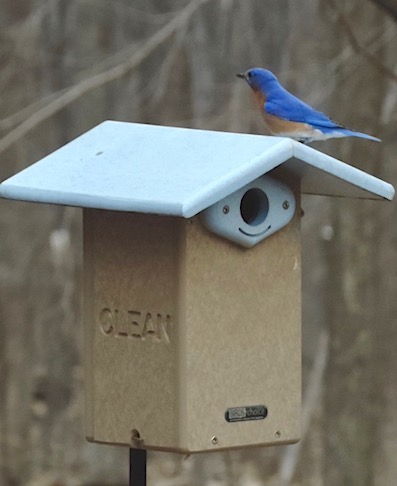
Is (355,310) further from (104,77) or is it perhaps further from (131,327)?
(131,327)

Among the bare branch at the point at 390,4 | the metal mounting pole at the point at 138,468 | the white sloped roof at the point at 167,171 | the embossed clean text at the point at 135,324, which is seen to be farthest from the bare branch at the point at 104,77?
the metal mounting pole at the point at 138,468

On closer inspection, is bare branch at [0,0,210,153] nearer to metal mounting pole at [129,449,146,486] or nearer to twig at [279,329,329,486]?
twig at [279,329,329,486]

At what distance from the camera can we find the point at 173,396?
10.7 feet

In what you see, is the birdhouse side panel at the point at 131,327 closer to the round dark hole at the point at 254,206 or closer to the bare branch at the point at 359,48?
the round dark hole at the point at 254,206

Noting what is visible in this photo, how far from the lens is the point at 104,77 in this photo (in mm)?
5930

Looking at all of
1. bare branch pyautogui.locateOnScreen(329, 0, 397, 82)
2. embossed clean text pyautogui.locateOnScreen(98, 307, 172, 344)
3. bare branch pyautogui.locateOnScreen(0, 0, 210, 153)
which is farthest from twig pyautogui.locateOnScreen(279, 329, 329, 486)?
embossed clean text pyautogui.locateOnScreen(98, 307, 172, 344)

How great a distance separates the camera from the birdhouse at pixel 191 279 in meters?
3.24

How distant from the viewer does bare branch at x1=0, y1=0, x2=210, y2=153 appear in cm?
588

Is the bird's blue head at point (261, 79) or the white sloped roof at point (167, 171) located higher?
the bird's blue head at point (261, 79)

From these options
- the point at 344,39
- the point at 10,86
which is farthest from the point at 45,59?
the point at 344,39

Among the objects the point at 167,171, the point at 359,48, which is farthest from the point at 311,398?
the point at 167,171

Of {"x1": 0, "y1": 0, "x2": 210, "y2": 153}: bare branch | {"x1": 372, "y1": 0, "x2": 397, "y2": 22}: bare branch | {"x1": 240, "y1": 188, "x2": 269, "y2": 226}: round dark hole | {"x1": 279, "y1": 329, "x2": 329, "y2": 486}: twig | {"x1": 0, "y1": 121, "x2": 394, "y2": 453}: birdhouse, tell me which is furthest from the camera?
{"x1": 279, "y1": 329, "x2": 329, "y2": 486}: twig

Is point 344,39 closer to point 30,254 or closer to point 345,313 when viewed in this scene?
point 345,313

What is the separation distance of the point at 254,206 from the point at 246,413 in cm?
46
